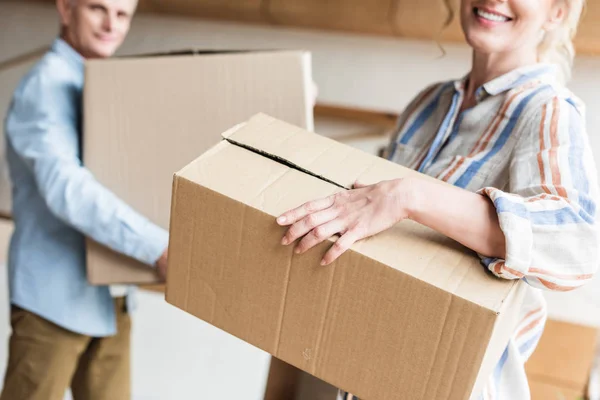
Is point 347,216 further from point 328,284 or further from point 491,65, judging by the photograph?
point 491,65

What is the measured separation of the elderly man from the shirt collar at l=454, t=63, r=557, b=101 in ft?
1.96

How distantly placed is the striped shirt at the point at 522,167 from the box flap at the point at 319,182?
0.13ft

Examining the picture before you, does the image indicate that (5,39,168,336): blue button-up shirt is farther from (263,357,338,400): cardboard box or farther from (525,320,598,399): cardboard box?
(525,320,598,399): cardboard box

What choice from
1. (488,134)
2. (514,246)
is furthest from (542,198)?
(488,134)

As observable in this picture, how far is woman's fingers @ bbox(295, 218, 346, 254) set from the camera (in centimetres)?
62

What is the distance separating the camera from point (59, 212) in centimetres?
103

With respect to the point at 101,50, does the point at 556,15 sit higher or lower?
higher

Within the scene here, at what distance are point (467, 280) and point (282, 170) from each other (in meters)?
0.25

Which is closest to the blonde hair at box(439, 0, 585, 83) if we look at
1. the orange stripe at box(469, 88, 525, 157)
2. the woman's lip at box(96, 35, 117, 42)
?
the orange stripe at box(469, 88, 525, 157)

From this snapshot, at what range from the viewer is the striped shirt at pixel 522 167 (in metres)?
0.60

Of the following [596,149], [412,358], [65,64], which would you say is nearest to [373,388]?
[412,358]

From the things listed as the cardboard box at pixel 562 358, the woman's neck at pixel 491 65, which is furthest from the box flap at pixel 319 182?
the cardboard box at pixel 562 358

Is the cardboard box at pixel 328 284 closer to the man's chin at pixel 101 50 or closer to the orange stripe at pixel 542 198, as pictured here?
the orange stripe at pixel 542 198

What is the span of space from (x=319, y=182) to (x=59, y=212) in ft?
1.85
